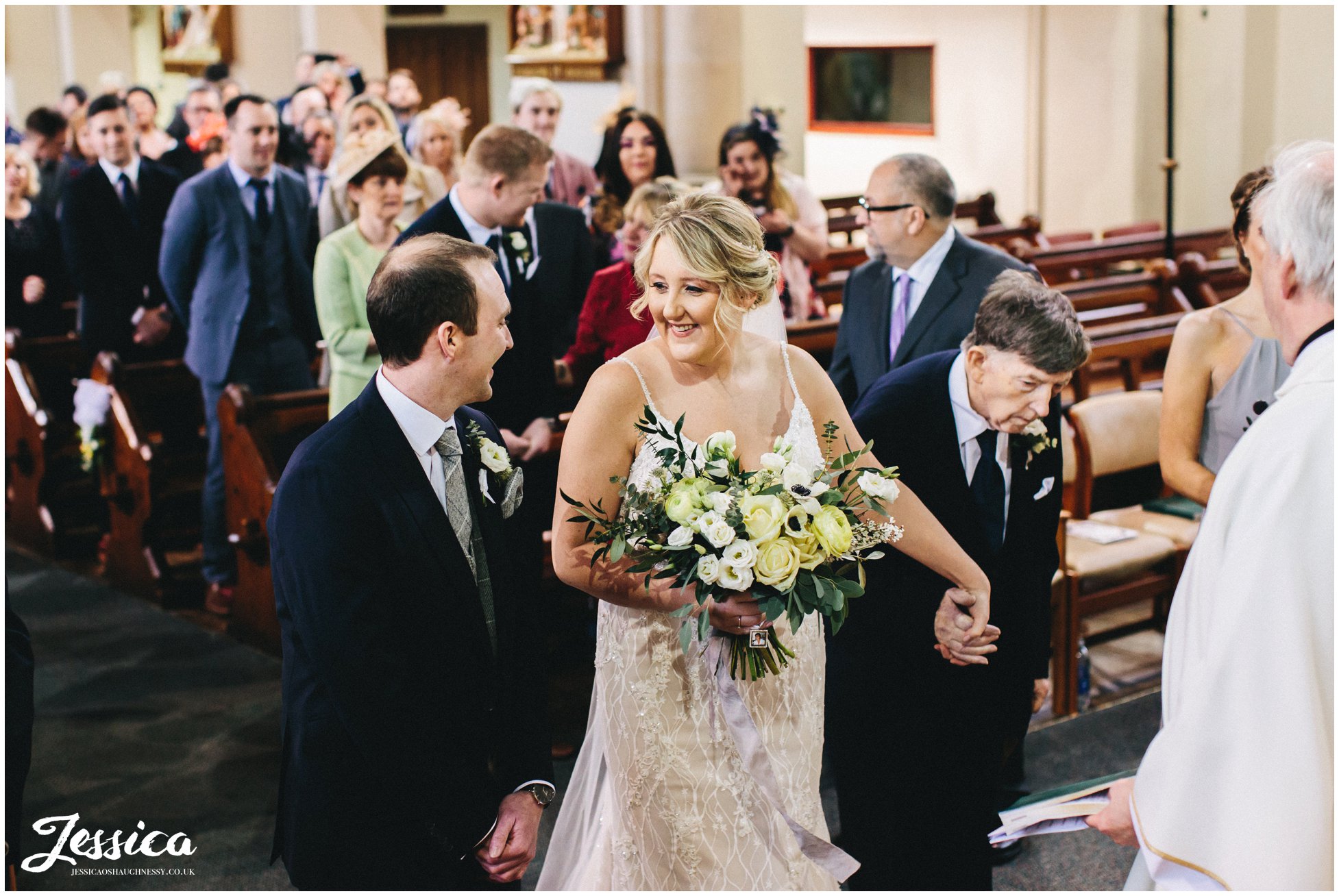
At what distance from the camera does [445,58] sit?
1739cm

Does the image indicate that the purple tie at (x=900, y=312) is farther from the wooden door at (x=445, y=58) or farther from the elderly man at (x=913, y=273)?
the wooden door at (x=445, y=58)

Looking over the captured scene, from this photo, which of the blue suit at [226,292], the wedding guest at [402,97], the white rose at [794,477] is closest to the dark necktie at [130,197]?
the blue suit at [226,292]

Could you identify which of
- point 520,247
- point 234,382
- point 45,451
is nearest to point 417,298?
point 520,247

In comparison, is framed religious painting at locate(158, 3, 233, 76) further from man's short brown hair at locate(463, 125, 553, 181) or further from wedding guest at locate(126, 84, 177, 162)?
man's short brown hair at locate(463, 125, 553, 181)

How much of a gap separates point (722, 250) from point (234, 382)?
12.2 ft

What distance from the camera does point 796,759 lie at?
281 cm

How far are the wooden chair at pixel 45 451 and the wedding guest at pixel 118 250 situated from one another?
36cm

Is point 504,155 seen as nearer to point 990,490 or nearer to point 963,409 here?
point 963,409

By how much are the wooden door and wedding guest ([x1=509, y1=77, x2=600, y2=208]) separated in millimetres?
9901

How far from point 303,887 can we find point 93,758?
8.56 feet

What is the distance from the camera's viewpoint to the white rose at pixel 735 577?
2402 mm

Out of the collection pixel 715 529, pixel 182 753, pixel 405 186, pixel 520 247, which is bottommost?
pixel 182 753

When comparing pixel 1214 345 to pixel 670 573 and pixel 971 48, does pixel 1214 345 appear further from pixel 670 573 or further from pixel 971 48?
pixel 971 48

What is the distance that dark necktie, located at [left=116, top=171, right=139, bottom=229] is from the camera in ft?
22.4
